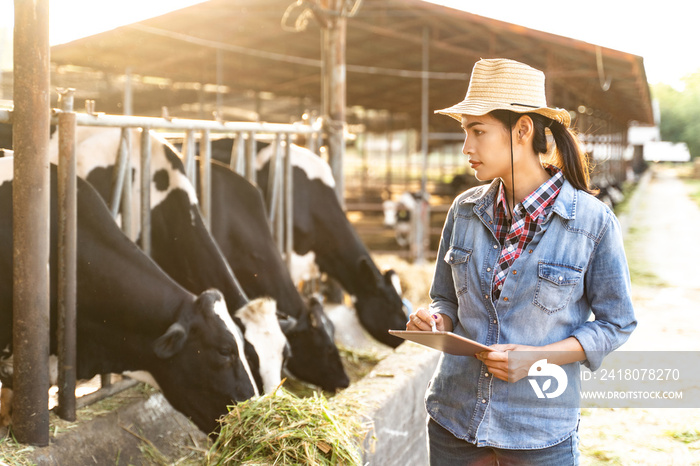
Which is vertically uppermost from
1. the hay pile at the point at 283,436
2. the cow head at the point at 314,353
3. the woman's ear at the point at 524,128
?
the woman's ear at the point at 524,128

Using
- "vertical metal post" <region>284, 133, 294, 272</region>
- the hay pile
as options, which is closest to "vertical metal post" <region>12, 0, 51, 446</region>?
the hay pile

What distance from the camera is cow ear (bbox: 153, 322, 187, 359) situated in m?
3.18

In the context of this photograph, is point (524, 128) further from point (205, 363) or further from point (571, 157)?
point (205, 363)

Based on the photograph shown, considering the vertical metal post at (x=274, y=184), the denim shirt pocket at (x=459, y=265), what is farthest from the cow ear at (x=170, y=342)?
the vertical metal post at (x=274, y=184)

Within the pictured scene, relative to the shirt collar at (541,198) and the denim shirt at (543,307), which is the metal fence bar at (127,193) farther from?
the shirt collar at (541,198)

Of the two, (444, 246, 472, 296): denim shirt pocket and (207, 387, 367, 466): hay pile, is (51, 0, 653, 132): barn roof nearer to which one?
(207, 387, 367, 466): hay pile

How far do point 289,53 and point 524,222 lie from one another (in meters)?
10.0

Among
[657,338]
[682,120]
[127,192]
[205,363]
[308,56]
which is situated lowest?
[657,338]

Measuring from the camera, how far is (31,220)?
277cm

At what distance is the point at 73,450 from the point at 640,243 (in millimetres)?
11525

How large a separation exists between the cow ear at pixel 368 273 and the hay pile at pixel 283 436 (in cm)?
323

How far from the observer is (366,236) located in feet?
45.0

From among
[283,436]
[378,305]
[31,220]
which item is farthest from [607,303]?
[378,305]

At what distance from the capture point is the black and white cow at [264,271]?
4.62m
